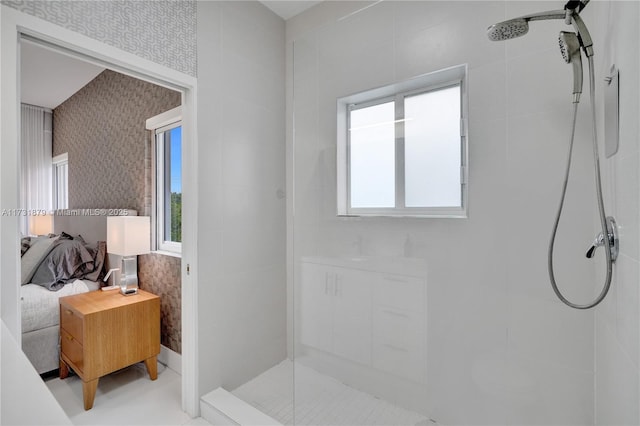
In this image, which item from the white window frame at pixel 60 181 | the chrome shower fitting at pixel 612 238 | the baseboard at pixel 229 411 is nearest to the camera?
the chrome shower fitting at pixel 612 238

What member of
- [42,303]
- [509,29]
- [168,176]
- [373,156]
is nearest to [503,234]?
[373,156]

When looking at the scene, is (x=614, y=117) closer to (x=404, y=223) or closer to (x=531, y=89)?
(x=531, y=89)

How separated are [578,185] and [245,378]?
206 cm

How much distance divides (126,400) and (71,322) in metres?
0.55

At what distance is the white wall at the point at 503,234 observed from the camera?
1085 millimetres

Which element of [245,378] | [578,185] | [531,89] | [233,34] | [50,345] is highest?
[233,34]

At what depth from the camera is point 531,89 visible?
1.12m

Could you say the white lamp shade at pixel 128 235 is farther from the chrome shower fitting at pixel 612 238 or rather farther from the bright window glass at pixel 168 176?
the chrome shower fitting at pixel 612 238

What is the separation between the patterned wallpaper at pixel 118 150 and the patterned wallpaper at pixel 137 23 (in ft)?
0.93

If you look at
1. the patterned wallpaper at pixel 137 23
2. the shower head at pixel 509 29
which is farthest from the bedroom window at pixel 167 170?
the shower head at pixel 509 29

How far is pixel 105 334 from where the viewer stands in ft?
5.95

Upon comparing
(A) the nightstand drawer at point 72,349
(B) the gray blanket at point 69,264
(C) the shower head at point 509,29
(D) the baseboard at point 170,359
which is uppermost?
(C) the shower head at point 509,29

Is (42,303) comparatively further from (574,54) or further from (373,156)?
(574,54)

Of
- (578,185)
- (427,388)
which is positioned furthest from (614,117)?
(427,388)
